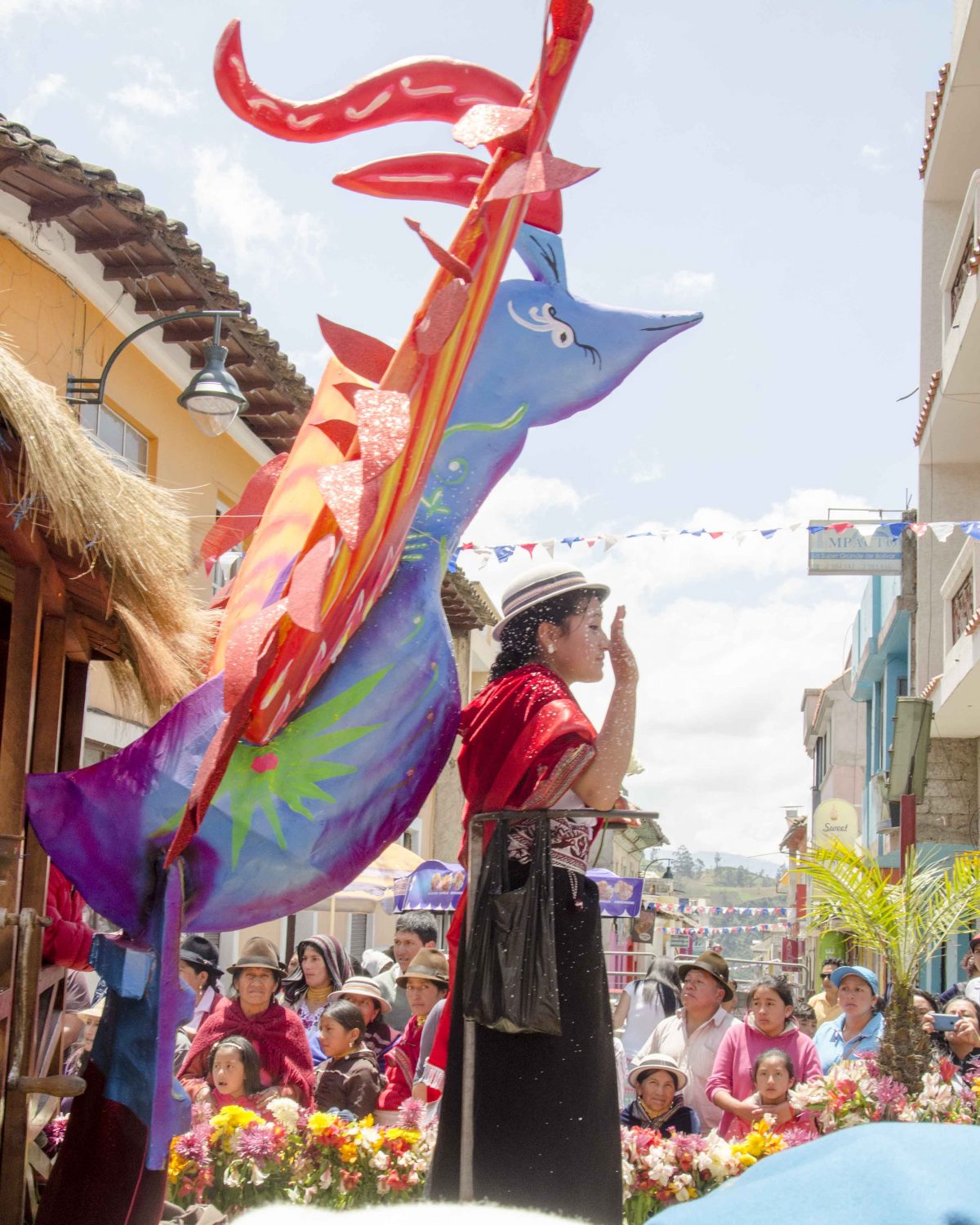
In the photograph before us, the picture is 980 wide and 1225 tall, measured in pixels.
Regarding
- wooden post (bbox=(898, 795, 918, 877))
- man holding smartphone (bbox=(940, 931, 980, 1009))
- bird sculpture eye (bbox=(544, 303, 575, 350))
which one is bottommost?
man holding smartphone (bbox=(940, 931, 980, 1009))

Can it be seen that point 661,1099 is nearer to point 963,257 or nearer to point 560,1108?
point 560,1108

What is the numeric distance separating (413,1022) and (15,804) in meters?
3.33

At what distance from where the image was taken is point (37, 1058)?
3896 mm

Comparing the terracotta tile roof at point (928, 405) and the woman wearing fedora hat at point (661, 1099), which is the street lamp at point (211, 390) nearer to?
the woman wearing fedora hat at point (661, 1099)

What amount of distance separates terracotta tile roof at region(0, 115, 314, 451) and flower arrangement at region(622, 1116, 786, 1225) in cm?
686

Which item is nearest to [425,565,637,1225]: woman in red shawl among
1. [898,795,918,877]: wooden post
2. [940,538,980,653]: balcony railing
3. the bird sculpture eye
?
the bird sculpture eye

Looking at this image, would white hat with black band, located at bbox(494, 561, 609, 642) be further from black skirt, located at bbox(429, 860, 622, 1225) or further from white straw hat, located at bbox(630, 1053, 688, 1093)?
white straw hat, located at bbox(630, 1053, 688, 1093)

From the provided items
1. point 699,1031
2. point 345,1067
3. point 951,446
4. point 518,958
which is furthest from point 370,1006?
point 951,446

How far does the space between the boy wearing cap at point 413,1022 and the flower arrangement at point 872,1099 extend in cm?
148

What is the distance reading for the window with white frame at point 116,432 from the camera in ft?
36.9

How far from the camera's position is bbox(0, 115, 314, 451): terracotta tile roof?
916 centimetres

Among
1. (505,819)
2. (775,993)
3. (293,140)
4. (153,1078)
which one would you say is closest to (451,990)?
(505,819)

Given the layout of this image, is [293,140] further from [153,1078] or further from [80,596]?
[153,1078]

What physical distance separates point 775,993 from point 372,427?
484 cm
